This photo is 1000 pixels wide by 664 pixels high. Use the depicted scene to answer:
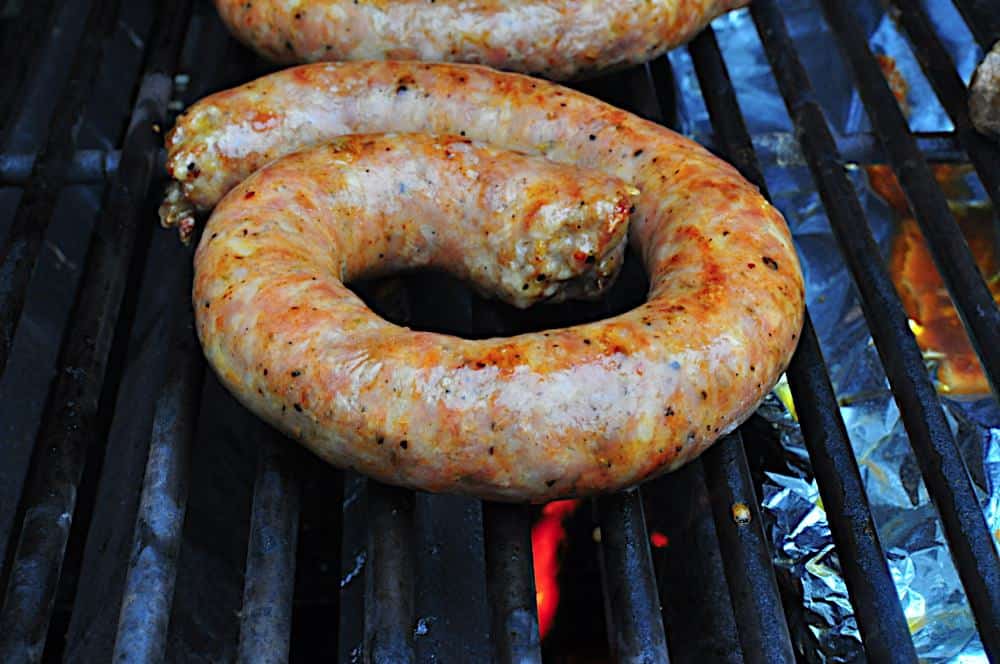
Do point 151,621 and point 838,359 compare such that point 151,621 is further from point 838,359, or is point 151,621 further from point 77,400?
point 838,359

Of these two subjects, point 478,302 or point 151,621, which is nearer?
point 151,621

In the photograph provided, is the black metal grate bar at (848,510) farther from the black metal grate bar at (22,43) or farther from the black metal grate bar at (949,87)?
the black metal grate bar at (22,43)

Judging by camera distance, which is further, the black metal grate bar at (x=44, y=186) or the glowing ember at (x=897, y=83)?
the glowing ember at (x=897, y=83)

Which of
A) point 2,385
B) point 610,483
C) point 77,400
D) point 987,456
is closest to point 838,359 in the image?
point 987,456

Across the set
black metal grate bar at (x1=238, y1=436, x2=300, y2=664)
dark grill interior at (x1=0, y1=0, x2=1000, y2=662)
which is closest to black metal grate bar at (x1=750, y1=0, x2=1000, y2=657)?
dark grill interior at (x1=0, y1=0, x2=1000, y2=662)

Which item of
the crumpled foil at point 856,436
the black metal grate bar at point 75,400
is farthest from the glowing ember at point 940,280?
the black metal grate bar at point 75,400

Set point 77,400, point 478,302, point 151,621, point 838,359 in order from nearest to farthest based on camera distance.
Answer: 1. point 151,621
2. point 77,400
3. point 478,302
4. point 838,359
